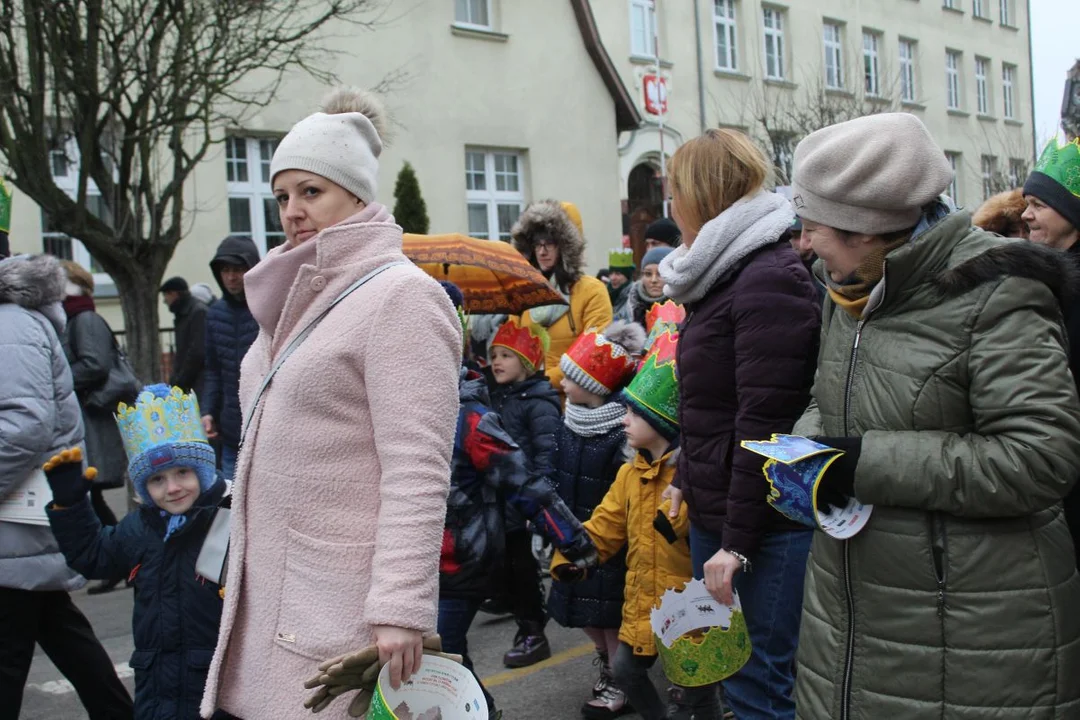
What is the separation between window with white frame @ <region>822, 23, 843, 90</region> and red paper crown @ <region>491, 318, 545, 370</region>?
75.6ft

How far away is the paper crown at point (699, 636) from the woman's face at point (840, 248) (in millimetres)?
1068

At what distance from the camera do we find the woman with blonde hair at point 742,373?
9.86 feet

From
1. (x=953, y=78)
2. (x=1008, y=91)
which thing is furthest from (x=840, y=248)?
(x=1008, y=91)

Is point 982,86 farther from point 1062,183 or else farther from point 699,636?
point 699,636

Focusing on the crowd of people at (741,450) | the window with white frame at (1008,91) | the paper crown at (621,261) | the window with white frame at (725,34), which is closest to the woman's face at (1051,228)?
the crowd of people at (741,450)

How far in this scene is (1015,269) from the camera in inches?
88.4

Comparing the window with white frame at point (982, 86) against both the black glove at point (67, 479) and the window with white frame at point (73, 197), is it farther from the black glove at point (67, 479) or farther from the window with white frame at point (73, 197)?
the black glove at point (67, 479)

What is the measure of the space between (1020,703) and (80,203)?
332 inches

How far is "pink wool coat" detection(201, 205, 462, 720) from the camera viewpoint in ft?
7.71

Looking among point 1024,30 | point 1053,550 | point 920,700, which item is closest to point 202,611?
point 920,700

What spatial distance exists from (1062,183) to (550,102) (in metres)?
15.9

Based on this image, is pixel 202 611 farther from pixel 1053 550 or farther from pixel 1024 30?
pixel 1024 30

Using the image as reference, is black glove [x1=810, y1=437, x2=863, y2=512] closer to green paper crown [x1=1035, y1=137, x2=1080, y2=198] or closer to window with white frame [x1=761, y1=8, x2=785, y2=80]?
green paper crown [x1=1035, y1=137, x2=1080, y2=198]

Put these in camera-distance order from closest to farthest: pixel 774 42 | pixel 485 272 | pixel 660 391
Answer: pixel 660 391
pixel 485 272
pixel 774 42
